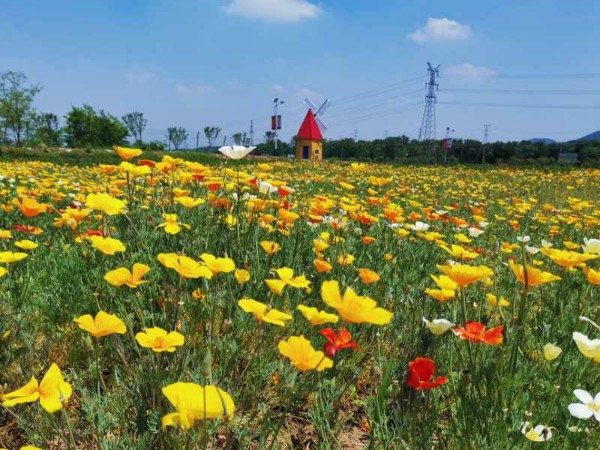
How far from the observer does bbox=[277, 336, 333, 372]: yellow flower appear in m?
1.01

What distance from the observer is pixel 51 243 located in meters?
3.16

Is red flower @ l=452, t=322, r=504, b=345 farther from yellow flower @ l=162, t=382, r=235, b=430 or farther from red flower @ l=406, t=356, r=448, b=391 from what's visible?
yellow flower @ l=162, t=382, r=235, b=430

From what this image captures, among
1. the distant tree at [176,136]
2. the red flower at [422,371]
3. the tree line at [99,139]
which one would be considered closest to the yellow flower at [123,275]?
the red flower at [422,371]

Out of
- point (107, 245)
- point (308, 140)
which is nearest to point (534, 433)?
point (107, 245)

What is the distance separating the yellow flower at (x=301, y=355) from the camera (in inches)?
39.8

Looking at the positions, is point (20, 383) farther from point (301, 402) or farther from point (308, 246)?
point (308, 246)

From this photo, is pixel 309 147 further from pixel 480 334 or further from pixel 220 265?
pixel 480 334

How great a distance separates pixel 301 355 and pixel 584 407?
0.72 metres

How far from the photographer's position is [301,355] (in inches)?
40.9

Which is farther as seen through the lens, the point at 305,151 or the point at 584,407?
the point at 305,151

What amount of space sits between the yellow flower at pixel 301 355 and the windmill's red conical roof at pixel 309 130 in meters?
40.3

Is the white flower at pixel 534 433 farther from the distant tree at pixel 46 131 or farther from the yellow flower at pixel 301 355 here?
the distant tree at pixel 46 131

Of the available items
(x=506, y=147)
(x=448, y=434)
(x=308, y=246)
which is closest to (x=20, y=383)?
(x=448, y=434)

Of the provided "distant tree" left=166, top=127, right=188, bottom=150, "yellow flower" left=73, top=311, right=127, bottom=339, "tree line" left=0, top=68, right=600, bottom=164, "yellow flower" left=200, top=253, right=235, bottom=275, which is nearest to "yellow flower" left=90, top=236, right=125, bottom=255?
"yellow flower" left=200, top=253, right=235, bottom=275
